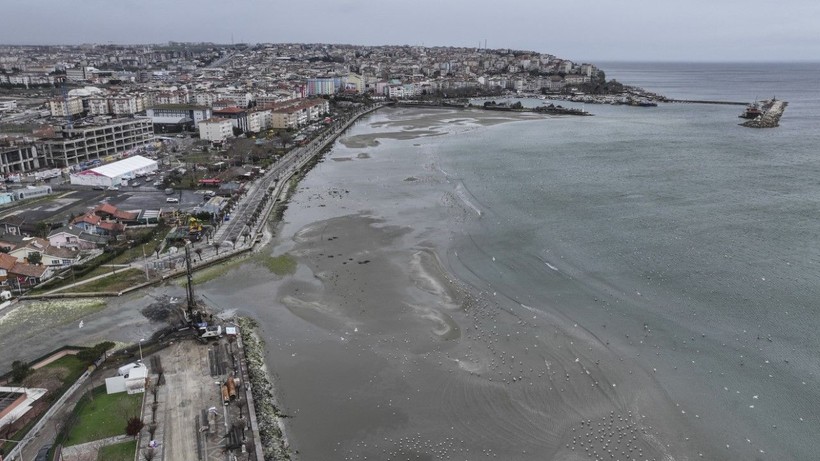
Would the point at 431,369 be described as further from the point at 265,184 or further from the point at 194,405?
the point at 265,184

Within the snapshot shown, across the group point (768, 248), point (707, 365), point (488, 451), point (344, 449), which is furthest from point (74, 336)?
point (768, 248)

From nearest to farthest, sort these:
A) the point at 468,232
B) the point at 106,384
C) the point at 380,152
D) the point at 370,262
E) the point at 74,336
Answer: the point at 106,384 → the point at 74,336 → the point at 370,262 → the point at 468,232 → the point at 380,152

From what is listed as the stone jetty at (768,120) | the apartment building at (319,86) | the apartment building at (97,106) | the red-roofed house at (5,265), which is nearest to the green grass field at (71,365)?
the red-roofed house at (5,265)

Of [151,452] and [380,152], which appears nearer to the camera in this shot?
[151,452]

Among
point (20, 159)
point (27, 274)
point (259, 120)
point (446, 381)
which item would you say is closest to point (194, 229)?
point (27, 274)

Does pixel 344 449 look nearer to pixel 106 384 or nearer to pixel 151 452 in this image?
pixel 151 452

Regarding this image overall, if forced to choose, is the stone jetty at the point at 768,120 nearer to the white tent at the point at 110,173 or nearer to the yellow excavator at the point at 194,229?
the yellow excavator at the point at 194,229
